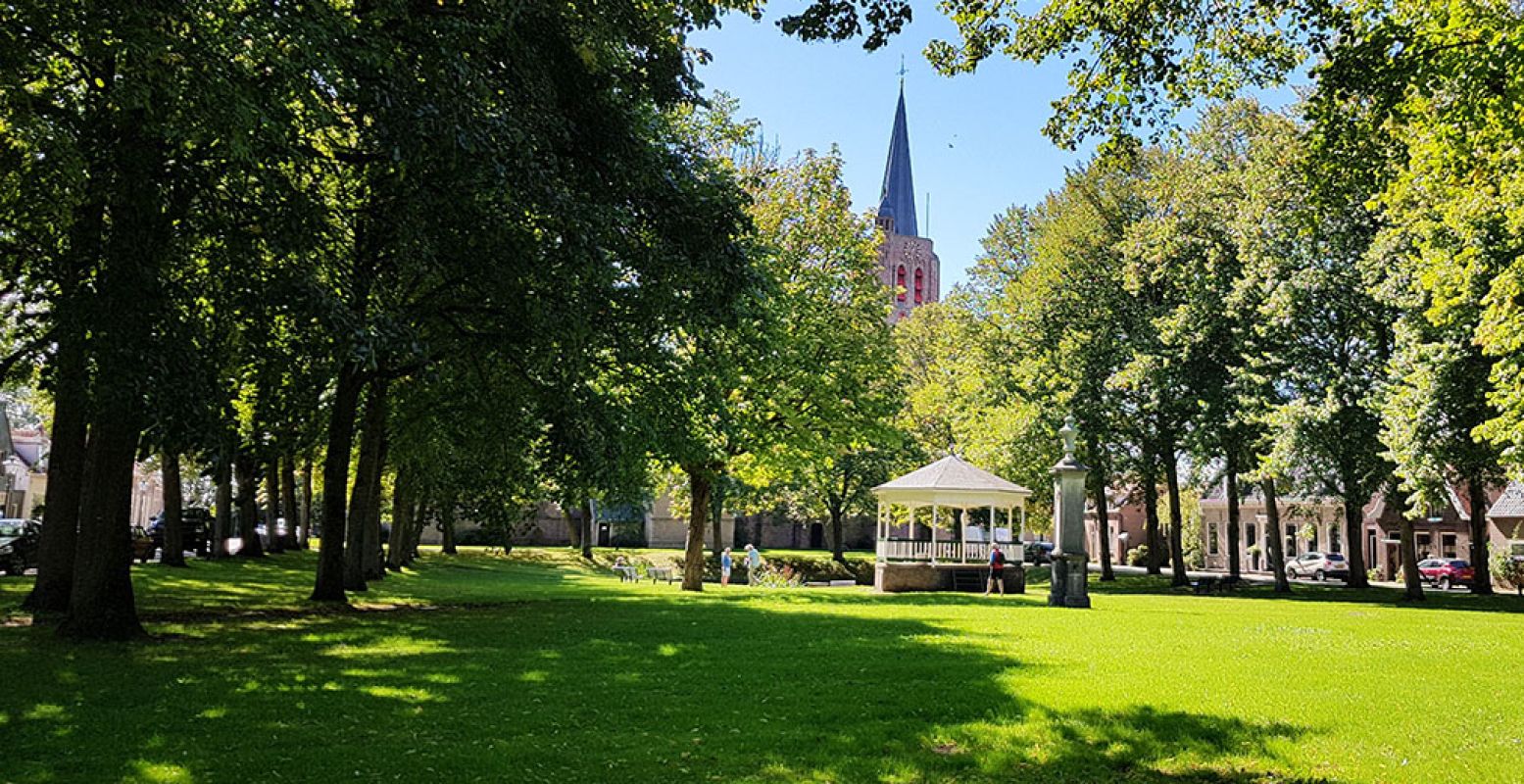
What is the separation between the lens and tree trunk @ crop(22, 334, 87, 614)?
15258mm

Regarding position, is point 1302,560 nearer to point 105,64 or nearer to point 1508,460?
point 1508,460

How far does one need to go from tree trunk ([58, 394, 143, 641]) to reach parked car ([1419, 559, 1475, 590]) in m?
49.7

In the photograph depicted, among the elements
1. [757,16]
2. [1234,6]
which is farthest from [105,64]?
[1234,6]

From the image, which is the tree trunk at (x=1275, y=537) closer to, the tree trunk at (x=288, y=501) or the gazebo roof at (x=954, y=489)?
the gazebo roof at (x=954, y=489)

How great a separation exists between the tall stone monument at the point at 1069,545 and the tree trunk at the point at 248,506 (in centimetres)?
2251

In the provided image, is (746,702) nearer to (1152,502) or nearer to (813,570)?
(1152,502)

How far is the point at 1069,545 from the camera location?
2142 centimetres

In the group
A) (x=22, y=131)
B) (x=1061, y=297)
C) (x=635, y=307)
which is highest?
(x=1061, y=297)

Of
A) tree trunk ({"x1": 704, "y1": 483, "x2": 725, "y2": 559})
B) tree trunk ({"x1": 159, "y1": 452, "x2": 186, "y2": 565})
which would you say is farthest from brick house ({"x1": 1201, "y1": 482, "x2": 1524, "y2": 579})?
tree trunk ({"x1": 159, "y1": 452, "x2": 186, "y2": 565})

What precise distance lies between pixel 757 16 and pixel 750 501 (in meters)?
42.3

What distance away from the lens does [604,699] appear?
8812 mm

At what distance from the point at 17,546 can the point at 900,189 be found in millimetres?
90982

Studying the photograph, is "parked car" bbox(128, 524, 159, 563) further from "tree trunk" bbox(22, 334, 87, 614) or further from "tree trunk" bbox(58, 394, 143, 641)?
"tree trunk" bbox(58, 394, 143, 641)

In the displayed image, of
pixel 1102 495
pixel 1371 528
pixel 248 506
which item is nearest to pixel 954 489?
pixel 1102 495
